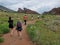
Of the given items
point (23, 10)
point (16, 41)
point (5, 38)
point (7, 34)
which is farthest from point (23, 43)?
point (23, 10)

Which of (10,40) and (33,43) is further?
(10,40)

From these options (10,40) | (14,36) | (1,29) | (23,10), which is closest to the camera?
(10,40)

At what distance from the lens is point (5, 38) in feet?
66.6

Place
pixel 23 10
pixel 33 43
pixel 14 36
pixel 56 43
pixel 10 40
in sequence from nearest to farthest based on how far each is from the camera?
pixel 56 43, pixel 33 43, pixel 10 40, pixel 14 36, pixel 23 10

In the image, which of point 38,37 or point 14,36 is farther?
point 14,36

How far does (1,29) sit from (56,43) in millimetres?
8403

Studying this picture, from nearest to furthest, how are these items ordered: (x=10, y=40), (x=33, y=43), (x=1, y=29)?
(x=33, y=43) < (x=10, y=40) < (x=1, y=29)

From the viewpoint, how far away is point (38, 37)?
1809 cm

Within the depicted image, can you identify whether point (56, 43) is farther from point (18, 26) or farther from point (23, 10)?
point (23, 10)

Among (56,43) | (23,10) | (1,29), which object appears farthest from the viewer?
(23,10)

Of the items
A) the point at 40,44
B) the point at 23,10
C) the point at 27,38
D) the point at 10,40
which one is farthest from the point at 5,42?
the point at 23,10

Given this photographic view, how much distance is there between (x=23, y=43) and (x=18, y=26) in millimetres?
1918

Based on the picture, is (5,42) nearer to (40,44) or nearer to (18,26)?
(18,26)

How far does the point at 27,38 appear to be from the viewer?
20.4 metres
